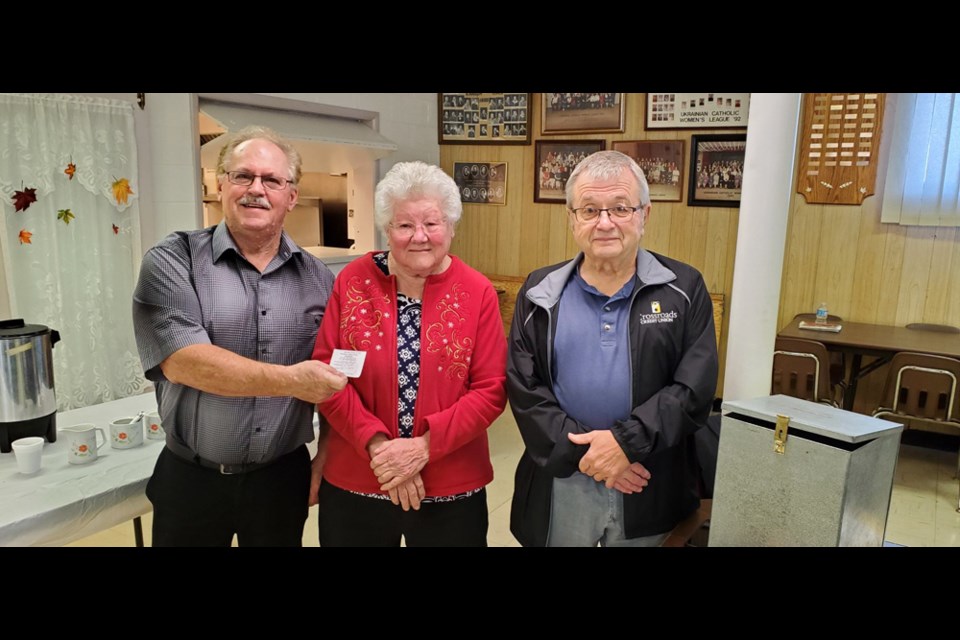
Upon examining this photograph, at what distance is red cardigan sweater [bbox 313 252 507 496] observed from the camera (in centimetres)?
165

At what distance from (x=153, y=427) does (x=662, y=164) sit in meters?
4.15

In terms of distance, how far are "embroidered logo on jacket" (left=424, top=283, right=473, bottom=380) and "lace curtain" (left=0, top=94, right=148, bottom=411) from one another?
8.74 feet

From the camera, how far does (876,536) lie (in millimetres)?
1387

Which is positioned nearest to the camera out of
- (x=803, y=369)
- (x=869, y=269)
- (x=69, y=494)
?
(x=69, y=494)

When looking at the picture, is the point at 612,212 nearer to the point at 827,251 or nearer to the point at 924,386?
the point at 924,386

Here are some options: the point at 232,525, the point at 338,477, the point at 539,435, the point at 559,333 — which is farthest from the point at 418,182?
the point at 232,525

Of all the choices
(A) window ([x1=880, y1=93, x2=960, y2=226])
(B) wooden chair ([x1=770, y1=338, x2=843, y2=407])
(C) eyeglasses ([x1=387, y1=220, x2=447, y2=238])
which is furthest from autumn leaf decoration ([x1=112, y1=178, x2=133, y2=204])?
(A) window ([x1=880, y1=93, x2=960, y2=226])

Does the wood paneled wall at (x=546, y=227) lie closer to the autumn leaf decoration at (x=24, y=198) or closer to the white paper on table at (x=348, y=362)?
the autumn leaf decoration at (x=24, y=198)

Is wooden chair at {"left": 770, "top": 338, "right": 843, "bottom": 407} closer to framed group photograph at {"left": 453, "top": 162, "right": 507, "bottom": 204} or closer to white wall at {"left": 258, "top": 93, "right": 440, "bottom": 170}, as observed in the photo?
framed group photograph at {"left": 453, "top": 162, "right": 507, "bottom": 204}

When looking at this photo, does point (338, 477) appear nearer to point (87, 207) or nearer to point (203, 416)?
point (203, 416)

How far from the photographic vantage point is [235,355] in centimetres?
159

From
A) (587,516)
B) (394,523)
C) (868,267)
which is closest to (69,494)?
(394,523)

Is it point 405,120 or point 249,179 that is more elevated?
point 405,120

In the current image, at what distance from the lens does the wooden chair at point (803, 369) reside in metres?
3.80
